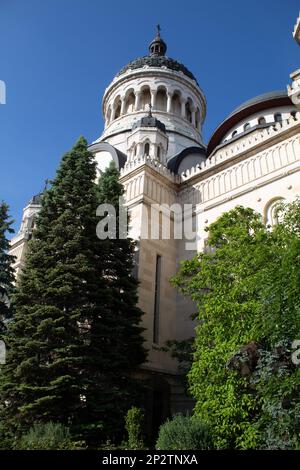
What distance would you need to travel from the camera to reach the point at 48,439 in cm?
870

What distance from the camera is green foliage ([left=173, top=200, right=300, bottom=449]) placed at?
8.27 m

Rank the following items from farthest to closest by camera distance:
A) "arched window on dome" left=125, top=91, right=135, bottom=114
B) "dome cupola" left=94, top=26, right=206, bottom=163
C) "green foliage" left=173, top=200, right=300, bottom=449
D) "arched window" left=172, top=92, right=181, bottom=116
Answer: "arched window" left=172, top=92, right=181, bottom=116 < "arched window on dome" left=125, top=91, right=135, bottom=114 < "dome cupola" left=94, top=26, right=206, bottom=163 < "green foliage" left=173, top=200, right=300, bottom=449

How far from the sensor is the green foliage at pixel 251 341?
8266 millimetres

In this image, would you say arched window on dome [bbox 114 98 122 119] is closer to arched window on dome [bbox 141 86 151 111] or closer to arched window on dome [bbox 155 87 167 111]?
arched window on dome [bbox 141 86 151 111]

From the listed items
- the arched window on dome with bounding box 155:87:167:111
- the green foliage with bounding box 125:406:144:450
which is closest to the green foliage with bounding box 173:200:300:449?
the green foliage with bounding box 125:406:144:450

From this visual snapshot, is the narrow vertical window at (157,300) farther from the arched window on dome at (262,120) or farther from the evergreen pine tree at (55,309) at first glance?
the arched window on dome at (262,120)

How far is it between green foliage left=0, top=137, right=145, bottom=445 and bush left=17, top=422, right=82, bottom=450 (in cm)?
64

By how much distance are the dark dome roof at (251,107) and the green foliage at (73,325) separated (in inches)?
504

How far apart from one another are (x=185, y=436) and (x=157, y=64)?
1243 inches

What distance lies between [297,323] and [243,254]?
299 cm

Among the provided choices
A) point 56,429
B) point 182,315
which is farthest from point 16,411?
point 182,315

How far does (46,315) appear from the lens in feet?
37.0

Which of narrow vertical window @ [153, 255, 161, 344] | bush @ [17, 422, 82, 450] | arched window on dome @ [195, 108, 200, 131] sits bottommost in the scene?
bush @ [17, 422, 82, 450]

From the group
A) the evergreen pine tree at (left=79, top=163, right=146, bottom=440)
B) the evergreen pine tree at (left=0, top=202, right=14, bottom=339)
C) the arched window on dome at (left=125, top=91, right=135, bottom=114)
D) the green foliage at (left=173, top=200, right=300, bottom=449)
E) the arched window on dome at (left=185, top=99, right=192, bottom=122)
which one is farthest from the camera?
the arched window on dome at (left=185, top=99, right=192, bottom=122)
